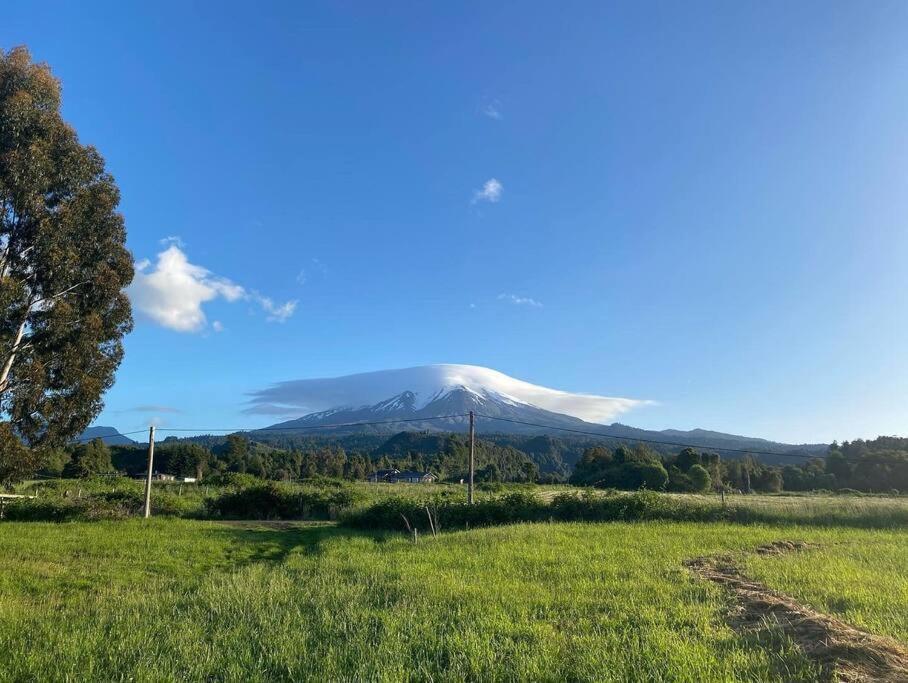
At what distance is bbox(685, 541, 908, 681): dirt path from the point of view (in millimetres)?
4738

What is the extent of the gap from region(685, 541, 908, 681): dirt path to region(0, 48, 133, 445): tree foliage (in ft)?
46.3

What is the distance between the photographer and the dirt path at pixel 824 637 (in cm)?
474

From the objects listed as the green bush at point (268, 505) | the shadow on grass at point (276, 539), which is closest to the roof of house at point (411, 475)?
the green bush at point (268, 505)

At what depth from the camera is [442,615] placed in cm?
692

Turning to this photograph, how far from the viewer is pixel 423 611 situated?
7.03m

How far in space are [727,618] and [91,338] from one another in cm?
1433

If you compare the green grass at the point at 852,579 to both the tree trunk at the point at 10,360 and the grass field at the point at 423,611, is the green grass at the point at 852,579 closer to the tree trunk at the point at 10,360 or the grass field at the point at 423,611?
the grass field at the point at 423,611

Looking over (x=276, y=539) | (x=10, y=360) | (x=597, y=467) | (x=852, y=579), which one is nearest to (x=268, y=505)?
(x=276, y=539)

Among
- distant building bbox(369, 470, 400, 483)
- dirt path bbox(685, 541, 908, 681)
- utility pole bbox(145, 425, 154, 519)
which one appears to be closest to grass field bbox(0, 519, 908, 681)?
dirt path bbox(685, 541, 908, 681)

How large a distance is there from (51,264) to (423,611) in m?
11.4

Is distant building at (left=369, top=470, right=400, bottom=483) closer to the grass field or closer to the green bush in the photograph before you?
the green bush

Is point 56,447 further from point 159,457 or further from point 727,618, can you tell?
point 159,457

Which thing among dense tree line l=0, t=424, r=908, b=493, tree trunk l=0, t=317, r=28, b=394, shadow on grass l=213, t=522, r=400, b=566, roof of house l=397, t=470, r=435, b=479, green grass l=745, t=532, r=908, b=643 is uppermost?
tree trunk l=0, t=317, r=28, b=394

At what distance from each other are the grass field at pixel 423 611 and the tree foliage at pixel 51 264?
3.87 m
